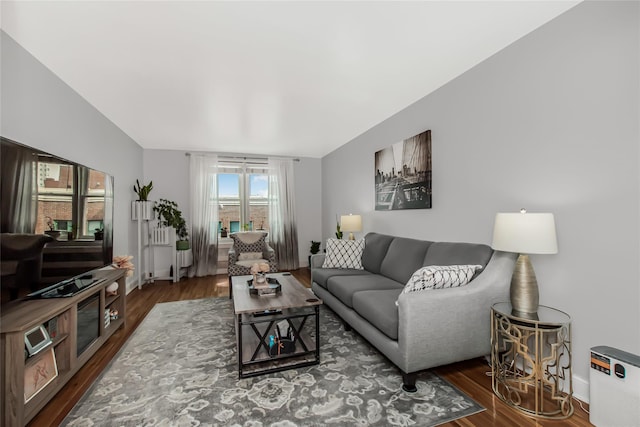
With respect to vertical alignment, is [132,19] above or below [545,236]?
above

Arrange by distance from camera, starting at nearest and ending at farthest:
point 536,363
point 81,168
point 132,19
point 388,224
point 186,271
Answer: point 536,363 < point 132,19 < point 81,168 < point 388,224 < point 186,271

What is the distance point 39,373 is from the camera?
5.63 feet

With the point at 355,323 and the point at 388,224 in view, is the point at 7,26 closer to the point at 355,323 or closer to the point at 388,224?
the point at 355,323

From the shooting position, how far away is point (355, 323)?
2.52 meters

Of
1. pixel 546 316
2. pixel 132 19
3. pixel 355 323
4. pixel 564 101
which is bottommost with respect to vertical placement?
pixel 355 323

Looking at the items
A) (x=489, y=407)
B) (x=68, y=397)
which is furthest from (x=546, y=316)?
(x=68, y=397)

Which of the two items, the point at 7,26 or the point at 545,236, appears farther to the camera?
the point at 7,26

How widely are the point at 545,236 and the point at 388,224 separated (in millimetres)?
2208

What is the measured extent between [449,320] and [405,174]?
1953mm

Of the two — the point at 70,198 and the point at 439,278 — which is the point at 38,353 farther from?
the point at 439,278

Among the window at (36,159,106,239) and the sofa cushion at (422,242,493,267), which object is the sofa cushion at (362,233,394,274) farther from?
the window at (36,159,106,239)

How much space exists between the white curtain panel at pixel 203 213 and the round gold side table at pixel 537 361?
4928 millimetres

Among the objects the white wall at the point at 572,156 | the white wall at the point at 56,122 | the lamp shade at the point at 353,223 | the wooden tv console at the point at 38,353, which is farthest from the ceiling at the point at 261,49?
the wooden tv console at the point at 38,353

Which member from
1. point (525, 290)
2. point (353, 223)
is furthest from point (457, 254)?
point (353, 223)
